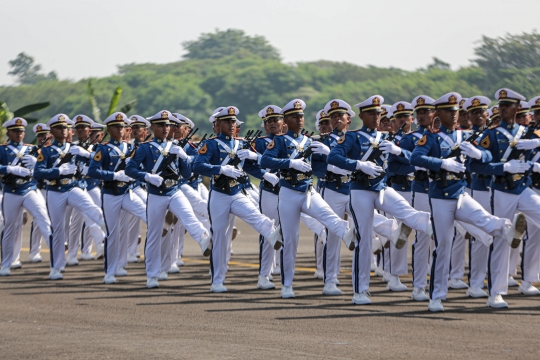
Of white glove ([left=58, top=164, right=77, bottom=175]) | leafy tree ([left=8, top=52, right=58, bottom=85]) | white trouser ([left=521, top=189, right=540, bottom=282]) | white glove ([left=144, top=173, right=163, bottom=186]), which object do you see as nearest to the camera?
white trouser ([left=521, top=189, right=540, bottom=282])

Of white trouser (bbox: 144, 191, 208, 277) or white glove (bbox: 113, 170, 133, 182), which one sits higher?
white glove (bbox: 113, 170, 133, 182)

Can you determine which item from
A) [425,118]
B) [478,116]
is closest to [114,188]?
[425,118]

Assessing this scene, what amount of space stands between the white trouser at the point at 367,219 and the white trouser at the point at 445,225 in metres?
0.63

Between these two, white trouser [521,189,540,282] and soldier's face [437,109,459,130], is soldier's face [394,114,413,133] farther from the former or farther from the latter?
soldier's face [437,109,459,130]

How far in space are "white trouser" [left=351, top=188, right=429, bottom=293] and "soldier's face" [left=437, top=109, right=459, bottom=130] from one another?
114 centimetres

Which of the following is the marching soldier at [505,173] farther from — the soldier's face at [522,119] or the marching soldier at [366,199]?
the soldier's face at [522,119]

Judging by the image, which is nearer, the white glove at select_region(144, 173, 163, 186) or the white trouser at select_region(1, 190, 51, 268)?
the white glove at select_region(144, 173, 163, 186)

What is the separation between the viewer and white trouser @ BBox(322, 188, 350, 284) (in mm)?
13477

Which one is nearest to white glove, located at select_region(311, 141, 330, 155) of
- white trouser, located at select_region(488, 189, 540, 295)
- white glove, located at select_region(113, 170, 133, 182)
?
white trouser, located at select_region(488, 189, 540, 295)

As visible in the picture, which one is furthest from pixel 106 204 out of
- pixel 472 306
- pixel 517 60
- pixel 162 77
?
pixel 162 77

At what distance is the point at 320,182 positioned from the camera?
51.6ft

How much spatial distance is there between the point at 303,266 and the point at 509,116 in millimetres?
6604

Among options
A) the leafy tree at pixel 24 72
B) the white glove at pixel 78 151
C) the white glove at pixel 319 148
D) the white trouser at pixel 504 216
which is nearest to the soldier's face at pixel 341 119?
the white glove at pixel 319 148

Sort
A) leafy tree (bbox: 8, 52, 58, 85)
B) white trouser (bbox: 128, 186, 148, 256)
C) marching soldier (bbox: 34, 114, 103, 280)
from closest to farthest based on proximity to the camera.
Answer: marching soldier (bbox: 34, 114, 103, 280) < white trouser (bbox: 128, 186, 148, 256) < leafy tree (bbox: 8, 52, 58, 85)
